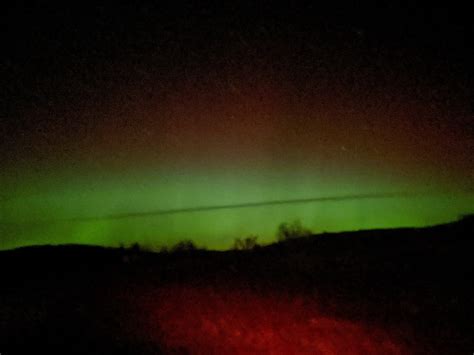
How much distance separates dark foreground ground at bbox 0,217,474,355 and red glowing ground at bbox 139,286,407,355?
2 centimetres

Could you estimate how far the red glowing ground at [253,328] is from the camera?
8.04m

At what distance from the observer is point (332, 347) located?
8016mm

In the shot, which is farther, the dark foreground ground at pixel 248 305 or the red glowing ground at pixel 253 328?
the dark foreground ground at pixel 248 305

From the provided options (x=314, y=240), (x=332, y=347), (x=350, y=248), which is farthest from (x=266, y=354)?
(x=314, y=240)

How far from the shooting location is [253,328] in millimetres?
8711

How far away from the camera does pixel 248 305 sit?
983 centimetres

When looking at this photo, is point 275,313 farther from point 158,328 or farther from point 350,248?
point 350,248

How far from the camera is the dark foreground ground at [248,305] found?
816 cm

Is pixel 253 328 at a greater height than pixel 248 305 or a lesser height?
lesser

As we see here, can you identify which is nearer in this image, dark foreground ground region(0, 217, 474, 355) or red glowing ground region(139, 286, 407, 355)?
red glowing ground region(139, 286, 407, 355)

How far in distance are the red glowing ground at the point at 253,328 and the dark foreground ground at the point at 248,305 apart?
0.7 inches

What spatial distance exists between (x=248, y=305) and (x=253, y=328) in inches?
44.2

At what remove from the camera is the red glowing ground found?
8039 mm

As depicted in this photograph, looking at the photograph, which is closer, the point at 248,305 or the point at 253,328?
the point at 253,328
